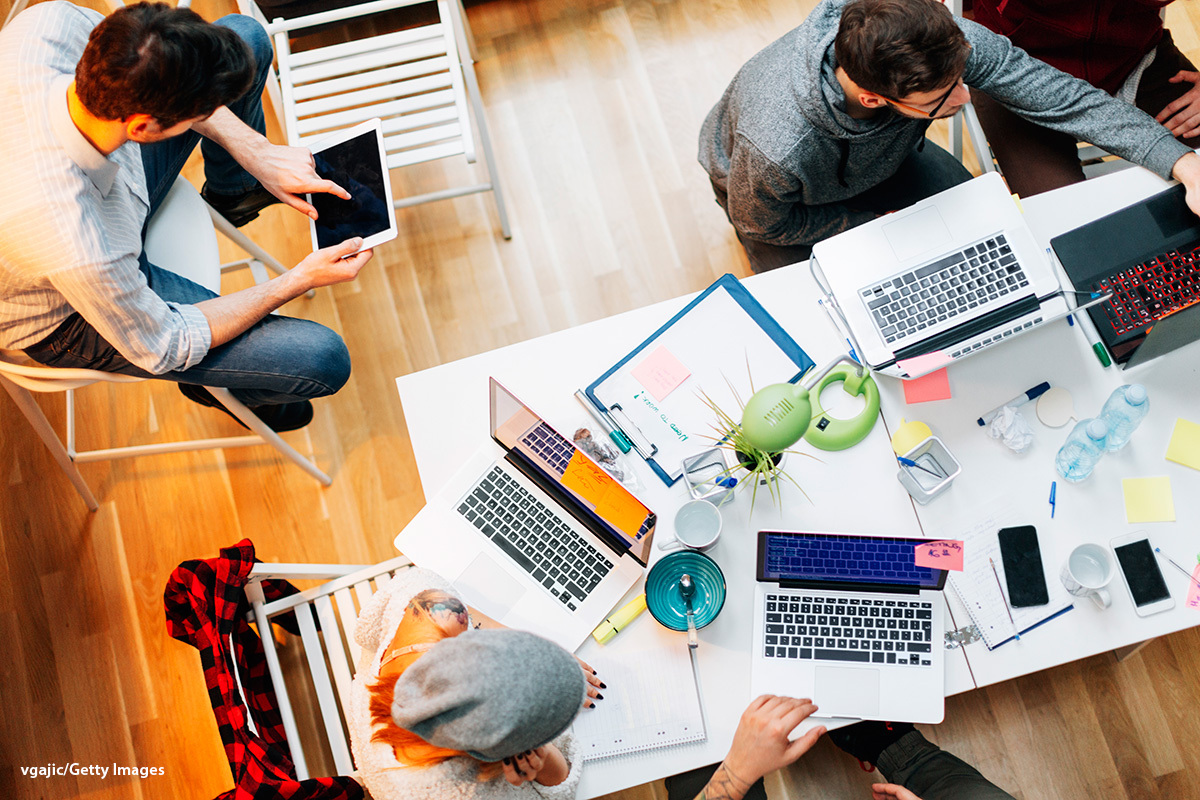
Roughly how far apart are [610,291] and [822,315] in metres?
0.94

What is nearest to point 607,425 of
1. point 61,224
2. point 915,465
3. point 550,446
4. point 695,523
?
point 550,446

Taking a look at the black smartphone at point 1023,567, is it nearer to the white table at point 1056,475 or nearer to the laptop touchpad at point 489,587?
the white table at point 1056,475

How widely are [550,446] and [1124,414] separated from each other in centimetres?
105

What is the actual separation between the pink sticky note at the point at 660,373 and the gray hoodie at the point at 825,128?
40 cm

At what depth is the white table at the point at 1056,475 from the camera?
1.32 m

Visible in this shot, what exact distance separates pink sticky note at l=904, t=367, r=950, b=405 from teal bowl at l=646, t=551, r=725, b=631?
49 centimetres

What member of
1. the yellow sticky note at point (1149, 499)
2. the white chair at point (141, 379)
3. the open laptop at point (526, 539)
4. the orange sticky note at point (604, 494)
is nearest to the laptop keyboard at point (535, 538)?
the open laptop at point (526, 539)

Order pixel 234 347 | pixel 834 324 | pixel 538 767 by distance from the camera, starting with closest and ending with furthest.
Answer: pixel 538 767 → pixel 834 324 → pixel 234 347

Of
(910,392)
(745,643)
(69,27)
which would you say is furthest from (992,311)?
(69,27)

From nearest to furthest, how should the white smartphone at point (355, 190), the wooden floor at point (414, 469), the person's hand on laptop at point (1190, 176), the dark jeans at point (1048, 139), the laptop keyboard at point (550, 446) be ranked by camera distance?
the laptop keyboard at point (550, 446), the person's hand on laptop at point (1190, 176), the white smartphone at point (355, 190), the dark jeans at point (1048, 139), the wooden floor at point (414, 469)

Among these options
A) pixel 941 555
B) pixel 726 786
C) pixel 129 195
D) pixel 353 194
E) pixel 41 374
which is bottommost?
pixel 726 786

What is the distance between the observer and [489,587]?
137cm

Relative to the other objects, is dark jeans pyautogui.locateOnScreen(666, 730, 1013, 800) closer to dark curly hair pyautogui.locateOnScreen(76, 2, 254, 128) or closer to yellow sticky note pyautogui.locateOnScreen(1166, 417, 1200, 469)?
yellow sticky note pyautogui.locateOnScreen(1166, 417, 1200, 469)

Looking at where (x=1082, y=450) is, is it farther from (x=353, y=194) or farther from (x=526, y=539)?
(x=353, y=194)
